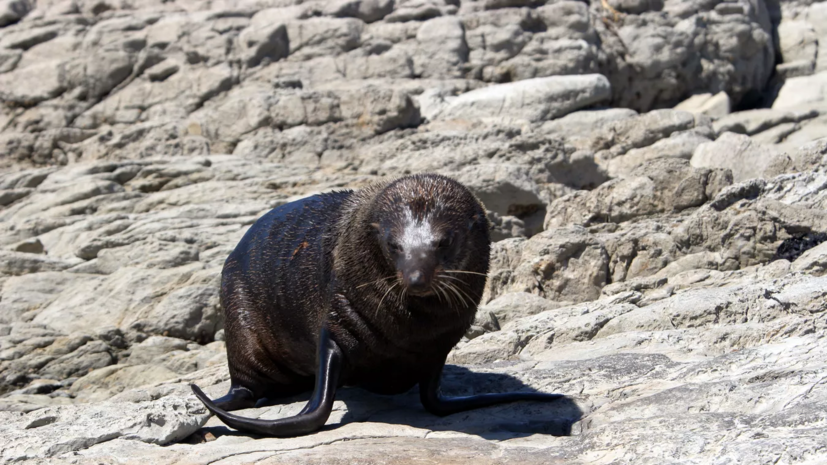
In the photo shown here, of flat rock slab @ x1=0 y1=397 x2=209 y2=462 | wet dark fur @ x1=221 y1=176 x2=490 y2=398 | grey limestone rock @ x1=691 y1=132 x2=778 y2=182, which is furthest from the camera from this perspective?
grey limestone rock @ x1=691 y1=132 x2=778 y2=182

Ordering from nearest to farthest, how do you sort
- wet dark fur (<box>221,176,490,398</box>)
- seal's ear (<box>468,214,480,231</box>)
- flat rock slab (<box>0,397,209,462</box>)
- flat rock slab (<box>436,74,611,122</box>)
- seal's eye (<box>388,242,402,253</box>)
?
flat rock slab (<box>0,397,209,462</box>) < seal's eye (<box>388,242,402,253</box>) < wet dark fur (<box>221,176,490,398</box>) < seal's ear (<box>468,214,480,231</box>) < flat rock slab (<box>436,74,611,122</box>)

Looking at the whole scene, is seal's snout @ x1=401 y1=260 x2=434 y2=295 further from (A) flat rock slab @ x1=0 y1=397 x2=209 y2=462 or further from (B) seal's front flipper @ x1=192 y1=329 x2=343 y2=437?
(A) flat rock slab @ x1=0 y1=397 x2=209 y2=462

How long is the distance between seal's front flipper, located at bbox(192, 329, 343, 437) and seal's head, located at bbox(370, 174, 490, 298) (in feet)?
2.00

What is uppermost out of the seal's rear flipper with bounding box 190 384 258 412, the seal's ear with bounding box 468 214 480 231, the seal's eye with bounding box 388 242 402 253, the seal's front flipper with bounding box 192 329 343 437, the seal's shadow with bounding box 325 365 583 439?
the seal's eye with bounding box 388 242 402 253

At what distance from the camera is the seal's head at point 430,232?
4469 millimetres

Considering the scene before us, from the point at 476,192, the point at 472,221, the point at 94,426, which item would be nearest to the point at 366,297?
the point at 472,221

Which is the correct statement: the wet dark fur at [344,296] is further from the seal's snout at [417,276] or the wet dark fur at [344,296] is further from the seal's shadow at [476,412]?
the seal's snout at [417,276]

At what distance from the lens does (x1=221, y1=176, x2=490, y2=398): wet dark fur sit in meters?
4.79

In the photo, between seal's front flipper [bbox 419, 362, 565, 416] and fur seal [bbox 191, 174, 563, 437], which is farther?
seal's front flipper [bbox 419, 362, 565, 416]

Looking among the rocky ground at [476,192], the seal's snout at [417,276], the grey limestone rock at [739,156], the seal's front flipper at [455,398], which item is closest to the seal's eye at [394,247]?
the seal's snout at [417,276]

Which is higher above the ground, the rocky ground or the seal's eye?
the seal's eye

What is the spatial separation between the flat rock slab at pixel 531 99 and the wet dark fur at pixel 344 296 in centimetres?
1177

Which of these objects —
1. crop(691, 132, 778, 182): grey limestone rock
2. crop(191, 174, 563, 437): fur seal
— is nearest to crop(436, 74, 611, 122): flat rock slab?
crop(691, 132, 778, 182): grey limestone rock

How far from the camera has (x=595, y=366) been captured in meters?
5.34
